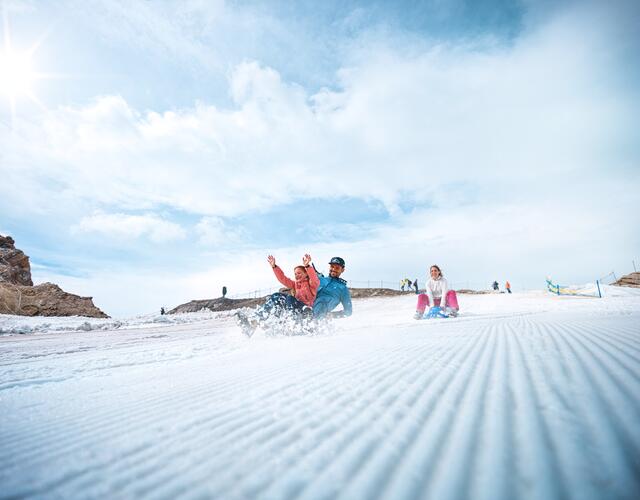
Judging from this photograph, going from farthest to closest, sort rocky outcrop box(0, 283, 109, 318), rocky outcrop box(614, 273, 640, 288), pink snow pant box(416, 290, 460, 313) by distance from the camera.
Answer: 1. rocky outcrop box(614, 273, 640, 288)
2. rocky outcrop box(0, 283, 109, 318)
3. pink snow pant box(416, 290, 460, 313)

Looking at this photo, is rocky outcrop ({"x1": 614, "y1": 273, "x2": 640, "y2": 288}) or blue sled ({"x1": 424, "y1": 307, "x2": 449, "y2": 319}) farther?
rocky outcrop ({"x1": 614, "y1": 273, "x2": 640, "y2": 288})

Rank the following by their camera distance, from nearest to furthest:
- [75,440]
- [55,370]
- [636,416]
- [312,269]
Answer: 1. [636,416]
2. [75,440]
3. [55,370]
4. [312,269]

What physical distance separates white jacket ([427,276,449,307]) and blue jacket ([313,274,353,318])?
2699 mm

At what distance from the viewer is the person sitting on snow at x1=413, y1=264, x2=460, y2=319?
20.5ft

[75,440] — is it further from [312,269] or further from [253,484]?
[312,269]

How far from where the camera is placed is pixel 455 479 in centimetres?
52

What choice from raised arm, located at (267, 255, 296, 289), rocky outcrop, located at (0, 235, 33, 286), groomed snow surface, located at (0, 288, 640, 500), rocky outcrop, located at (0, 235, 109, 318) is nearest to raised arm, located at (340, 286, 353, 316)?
raised arm, located at (267, 255, 296, 289)

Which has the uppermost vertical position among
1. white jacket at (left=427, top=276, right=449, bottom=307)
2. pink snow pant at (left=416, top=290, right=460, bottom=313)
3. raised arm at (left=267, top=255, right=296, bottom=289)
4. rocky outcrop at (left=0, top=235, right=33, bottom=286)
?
rocky outcrop at (left=0, top=235, right=33, bottom=286)

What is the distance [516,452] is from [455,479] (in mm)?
152

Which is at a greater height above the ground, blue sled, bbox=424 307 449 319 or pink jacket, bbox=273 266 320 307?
pink jacket, bbox=273 266 320 307

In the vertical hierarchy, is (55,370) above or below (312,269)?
below

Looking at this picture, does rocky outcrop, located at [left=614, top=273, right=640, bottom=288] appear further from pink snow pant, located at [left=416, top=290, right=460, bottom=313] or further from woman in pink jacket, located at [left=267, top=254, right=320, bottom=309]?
woman in pink jacket, located at [left=267, top=254, right=320, bottom=309]

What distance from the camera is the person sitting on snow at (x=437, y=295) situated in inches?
245

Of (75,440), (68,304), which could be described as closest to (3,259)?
(68,304)
